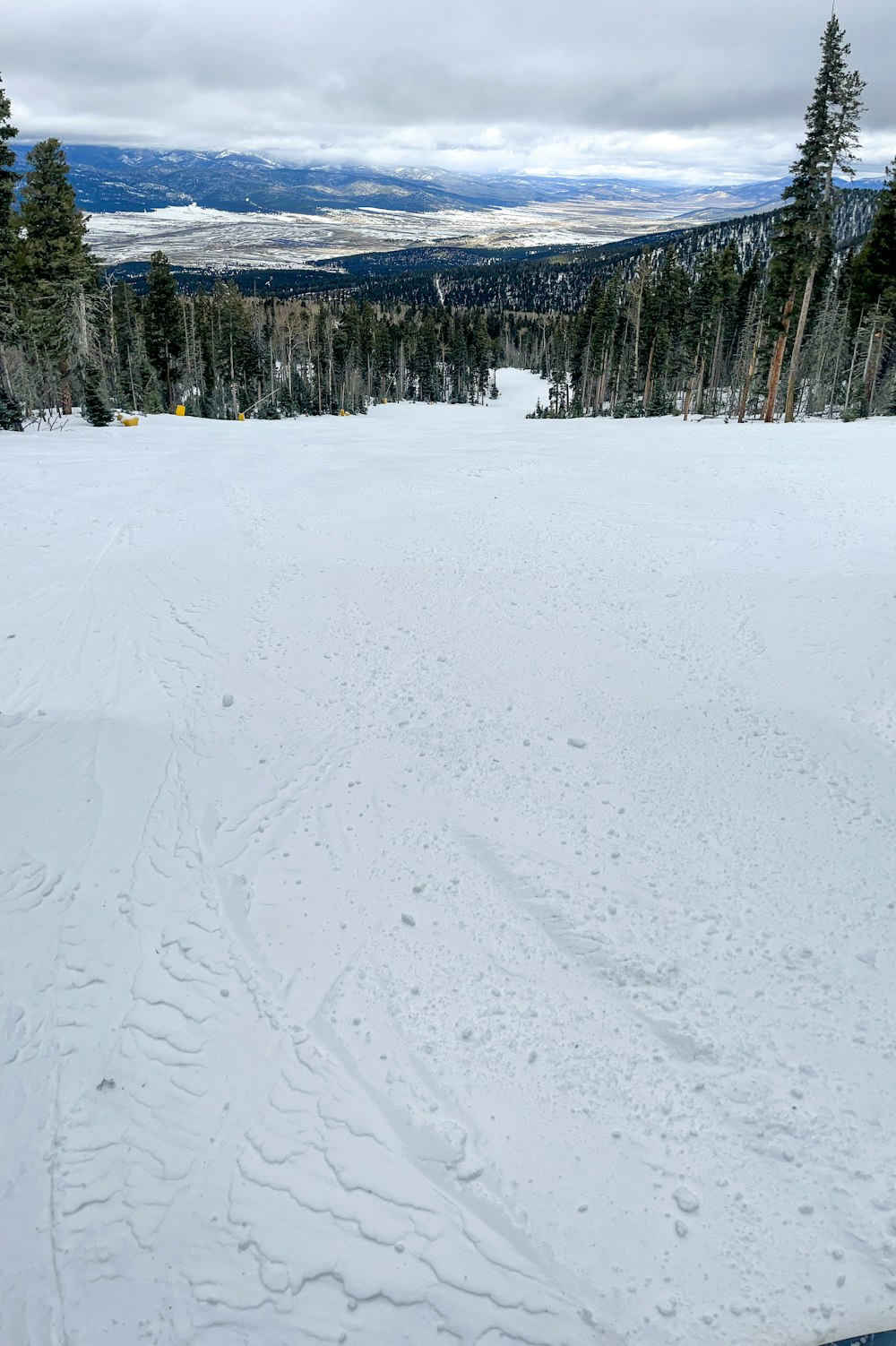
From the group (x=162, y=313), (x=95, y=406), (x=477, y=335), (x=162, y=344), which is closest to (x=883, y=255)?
(x=95, y=406)

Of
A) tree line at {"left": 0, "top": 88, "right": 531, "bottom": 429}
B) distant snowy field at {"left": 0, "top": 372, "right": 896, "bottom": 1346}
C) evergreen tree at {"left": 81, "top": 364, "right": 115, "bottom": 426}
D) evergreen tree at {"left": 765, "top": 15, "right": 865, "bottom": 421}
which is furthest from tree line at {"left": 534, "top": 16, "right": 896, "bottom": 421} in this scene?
evergreen tree at {"left": 81, "top": 364, "right": 115, "bottom": 426}

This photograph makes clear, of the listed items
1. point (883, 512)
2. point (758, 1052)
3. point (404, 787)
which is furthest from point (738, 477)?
point (758, 1052)

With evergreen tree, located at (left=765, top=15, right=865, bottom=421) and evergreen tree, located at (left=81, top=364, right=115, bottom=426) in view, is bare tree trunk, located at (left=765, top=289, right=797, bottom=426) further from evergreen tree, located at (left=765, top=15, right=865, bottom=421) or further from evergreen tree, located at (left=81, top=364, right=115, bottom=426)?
evergreen tree, located at (left=81, top=364, right=115, bottom=426)

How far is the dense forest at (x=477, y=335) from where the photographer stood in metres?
27.7

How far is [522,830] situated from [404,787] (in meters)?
1.19

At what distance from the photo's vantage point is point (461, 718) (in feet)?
24.3

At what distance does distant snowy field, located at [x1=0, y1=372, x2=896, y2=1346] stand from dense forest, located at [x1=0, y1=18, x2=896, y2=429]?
2499 centimetres

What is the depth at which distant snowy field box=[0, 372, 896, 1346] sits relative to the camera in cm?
336

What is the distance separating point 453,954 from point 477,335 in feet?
323

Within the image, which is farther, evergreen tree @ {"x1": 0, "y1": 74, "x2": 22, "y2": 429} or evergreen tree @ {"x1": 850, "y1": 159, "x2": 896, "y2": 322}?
evergreen tree @ {"x1": 850, "y1": 159, "x2": 896, "y2": 322}

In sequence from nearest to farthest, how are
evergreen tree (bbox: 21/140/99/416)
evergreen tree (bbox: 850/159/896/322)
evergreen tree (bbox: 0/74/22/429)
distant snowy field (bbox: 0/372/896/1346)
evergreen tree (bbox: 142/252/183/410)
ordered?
distant snowy field (bbox: 0/372/896/1346) → evergreen tree (bbox: 0/74/22/429) → evergreen tree (bbox: 21/140/99/416) → evergreen tree (bbox: 850/159/896/322) → evergreen tree (bbox: 142/252/183/410)

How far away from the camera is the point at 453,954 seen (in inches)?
194

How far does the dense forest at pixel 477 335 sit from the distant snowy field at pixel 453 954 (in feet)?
82.0

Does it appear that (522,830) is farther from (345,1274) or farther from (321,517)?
(321,517)
